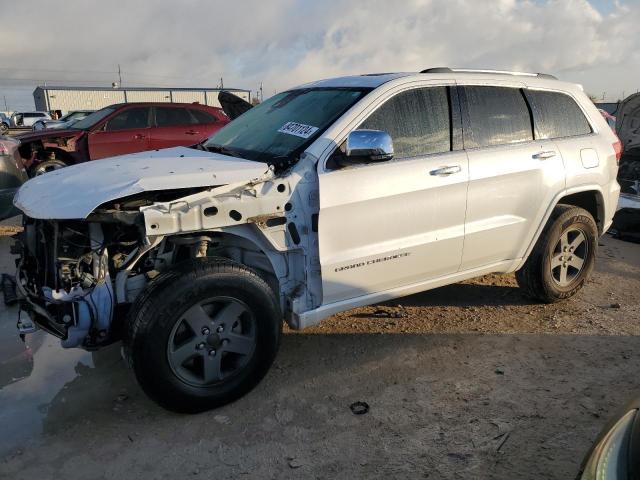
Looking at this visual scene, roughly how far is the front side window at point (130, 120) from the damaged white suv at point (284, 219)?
244 inches

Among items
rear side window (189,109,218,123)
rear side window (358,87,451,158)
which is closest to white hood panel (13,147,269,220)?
rear side window (358,87,451,158)

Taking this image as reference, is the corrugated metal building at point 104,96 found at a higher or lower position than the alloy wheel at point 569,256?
higher

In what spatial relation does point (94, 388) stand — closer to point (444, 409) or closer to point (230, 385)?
point (230, 385)

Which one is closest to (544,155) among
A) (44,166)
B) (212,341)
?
(212,341)

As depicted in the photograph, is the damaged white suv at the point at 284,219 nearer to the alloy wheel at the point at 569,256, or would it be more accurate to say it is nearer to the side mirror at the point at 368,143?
the side mirror at the point at 368,143

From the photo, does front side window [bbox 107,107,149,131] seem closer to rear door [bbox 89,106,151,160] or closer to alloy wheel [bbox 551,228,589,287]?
rear door [bbox 89,106,151,160]

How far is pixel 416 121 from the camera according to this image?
3.61m

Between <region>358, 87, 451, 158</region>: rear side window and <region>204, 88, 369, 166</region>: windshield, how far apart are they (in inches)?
8.7

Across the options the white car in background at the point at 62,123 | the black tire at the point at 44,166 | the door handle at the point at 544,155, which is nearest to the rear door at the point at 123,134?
the black tire at the point at 44,166

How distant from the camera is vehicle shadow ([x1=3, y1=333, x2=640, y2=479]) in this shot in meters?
2.64

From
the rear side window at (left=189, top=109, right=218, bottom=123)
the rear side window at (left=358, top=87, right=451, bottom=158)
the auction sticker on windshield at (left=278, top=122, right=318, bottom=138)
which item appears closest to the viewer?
the auction sticker on windshield at (left=278, top=122, right=318, bottom=138)

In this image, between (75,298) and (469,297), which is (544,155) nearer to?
(469,297)

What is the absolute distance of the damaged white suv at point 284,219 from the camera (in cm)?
286

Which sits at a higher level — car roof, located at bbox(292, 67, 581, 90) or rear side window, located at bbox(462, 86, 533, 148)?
car roof, located at bbox(292, 67, 581, 90)
